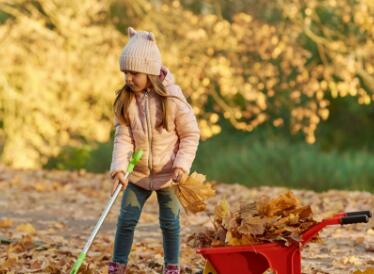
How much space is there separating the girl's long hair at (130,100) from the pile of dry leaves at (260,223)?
0.56 metres

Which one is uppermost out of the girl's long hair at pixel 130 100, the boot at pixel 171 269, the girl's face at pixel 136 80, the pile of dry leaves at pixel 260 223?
the girl's face at pixel 136 80

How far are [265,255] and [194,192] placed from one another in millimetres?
535

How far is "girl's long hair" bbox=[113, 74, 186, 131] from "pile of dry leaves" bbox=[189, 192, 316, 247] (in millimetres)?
560

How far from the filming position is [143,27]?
12031 millimetres

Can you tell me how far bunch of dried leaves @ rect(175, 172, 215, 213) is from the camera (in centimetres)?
391

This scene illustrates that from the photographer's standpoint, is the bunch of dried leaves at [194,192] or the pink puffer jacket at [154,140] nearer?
the bunch of dried leaves at [194,192]

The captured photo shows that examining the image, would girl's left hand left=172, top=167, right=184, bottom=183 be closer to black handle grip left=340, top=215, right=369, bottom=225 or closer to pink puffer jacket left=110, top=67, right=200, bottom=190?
pink puffer jacket left=110, top=67, right=200, bottom=190

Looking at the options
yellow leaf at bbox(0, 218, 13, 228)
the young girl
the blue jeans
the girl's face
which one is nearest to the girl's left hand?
the young girl

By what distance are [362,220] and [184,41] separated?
8.49 meters

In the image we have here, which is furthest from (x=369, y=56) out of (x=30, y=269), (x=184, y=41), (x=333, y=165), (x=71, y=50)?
(x=30, y=269)

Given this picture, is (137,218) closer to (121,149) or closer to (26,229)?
(121,149)

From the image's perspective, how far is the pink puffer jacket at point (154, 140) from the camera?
4148mm

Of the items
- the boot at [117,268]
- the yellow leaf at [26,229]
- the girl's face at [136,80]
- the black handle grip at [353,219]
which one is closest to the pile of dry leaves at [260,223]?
the black handle grip at [353,219]

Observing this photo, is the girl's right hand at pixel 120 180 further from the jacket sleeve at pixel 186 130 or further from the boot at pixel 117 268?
the boot at pixel 117 268
